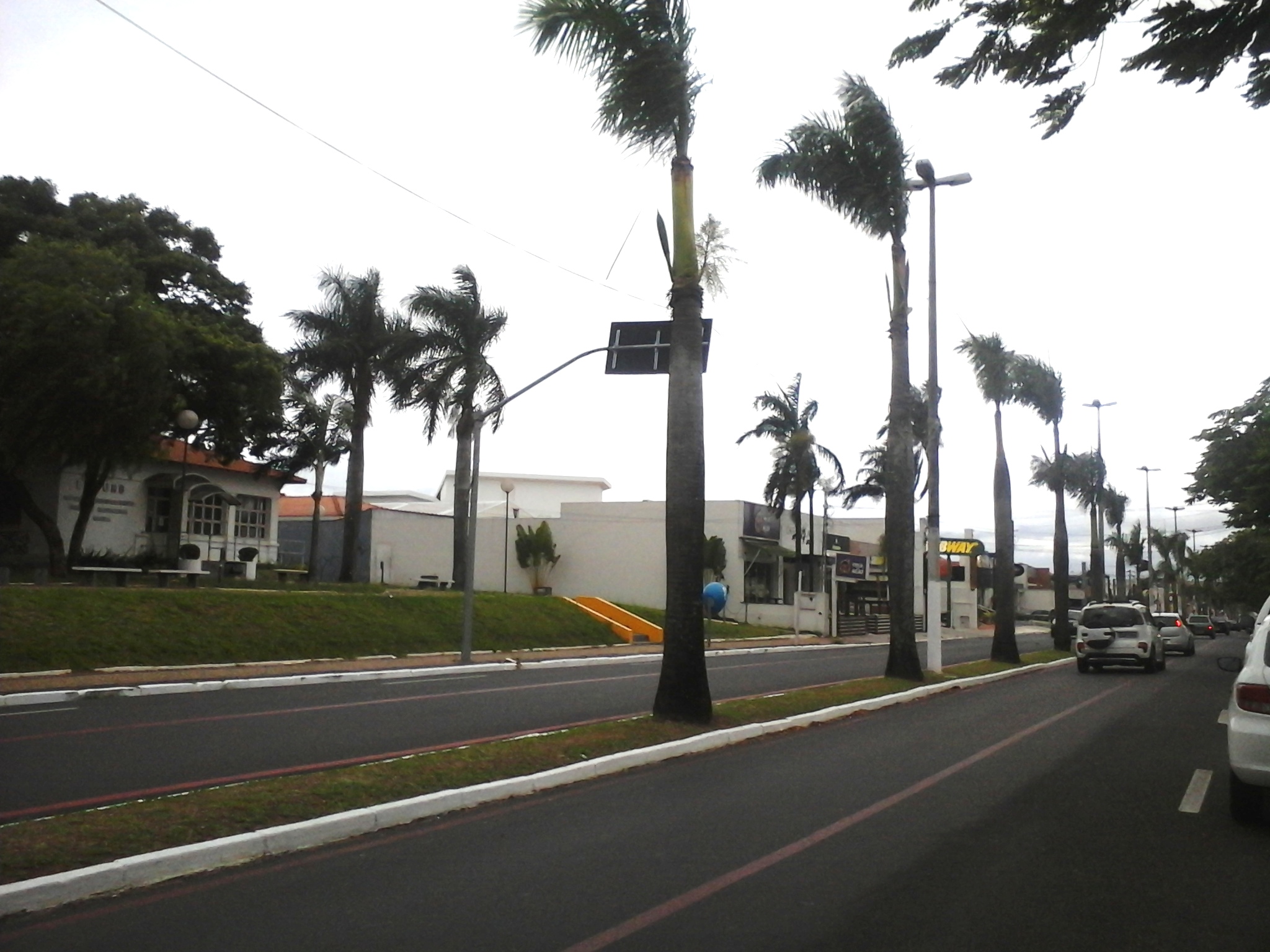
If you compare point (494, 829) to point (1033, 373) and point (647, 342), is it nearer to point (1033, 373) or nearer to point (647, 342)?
point (647, 342)

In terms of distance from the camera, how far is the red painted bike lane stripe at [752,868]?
18.4 ft

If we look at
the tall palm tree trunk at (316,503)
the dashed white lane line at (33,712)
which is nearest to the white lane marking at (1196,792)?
the dashed white lane line at (33,712)

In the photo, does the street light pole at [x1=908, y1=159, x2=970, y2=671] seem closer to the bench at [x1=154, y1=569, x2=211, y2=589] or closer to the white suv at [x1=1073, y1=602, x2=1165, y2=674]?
the white suv at [x1=1073, y1=602, x2=1165, y2=674]

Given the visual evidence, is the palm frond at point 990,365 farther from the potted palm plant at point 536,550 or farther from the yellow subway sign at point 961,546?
the yellow subway sign at point 961,546

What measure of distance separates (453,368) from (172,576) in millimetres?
11597

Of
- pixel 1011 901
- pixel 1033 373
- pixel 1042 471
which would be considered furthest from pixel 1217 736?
pixel 1042 471

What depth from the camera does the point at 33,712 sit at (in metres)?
14.8

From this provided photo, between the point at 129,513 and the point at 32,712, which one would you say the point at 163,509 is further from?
the point at 32,712

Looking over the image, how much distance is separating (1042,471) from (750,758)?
38.6 metres

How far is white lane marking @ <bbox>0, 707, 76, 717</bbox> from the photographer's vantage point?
46.8 feet

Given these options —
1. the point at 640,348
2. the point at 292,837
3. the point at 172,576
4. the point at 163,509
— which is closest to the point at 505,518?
the point at 163,509

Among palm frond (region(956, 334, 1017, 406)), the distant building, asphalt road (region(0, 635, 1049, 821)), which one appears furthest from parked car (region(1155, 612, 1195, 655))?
the distant building

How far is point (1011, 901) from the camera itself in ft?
20.7

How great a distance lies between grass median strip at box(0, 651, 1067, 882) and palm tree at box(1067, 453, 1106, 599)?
4011 centimetres
